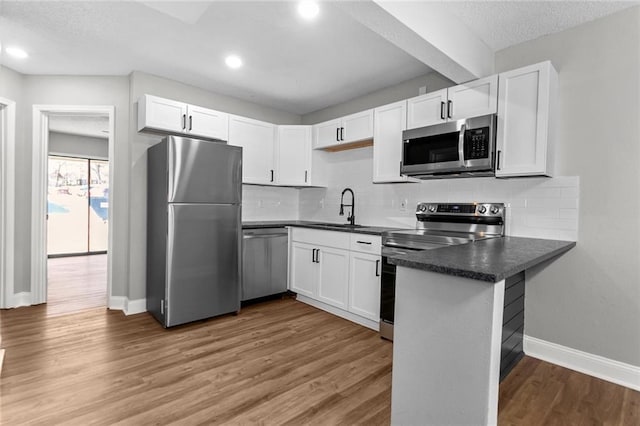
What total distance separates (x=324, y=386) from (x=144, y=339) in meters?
1.66

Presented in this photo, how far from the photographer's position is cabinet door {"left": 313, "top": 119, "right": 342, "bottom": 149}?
12.5ft

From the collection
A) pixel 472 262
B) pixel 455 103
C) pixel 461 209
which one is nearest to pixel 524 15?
pixel 455 103

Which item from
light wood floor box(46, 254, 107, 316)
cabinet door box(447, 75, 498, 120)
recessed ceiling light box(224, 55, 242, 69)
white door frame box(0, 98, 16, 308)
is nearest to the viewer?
cabinet door box(447, 75, 498, 120)

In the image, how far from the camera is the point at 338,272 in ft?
10.9

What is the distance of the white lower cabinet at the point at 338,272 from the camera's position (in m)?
3.00

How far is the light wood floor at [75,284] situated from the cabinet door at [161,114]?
2085 millimetres

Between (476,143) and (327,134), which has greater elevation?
(327,134)

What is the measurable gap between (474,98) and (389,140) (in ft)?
2.79

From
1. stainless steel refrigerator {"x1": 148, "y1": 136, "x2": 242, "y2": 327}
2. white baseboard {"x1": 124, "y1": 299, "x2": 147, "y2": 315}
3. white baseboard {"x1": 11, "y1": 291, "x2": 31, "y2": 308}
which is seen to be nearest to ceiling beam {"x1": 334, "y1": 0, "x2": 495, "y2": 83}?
stainless steel refrigerator {"x1": 148, "y1": 136, "x2": 242, "y2": 327}

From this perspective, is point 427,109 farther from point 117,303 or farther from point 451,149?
point 117,303

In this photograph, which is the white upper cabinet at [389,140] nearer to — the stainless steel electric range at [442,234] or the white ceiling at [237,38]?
the white ceiling at [237,38]

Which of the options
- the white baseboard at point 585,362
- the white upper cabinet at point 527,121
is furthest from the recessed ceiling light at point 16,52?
the white baseboard at point 585,362

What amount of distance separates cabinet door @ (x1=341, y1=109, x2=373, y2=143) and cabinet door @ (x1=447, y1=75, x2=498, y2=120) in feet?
2.97

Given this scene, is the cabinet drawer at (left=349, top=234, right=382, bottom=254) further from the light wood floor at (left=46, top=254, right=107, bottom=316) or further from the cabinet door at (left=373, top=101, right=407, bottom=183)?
the light wood floor at (left=46, top=254, right=107, bottom=316)
